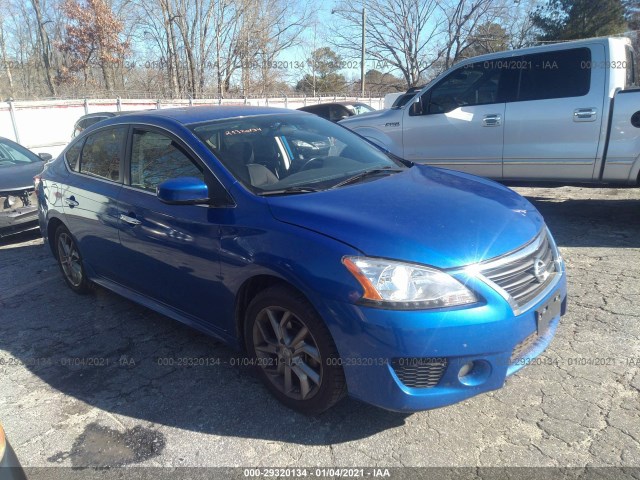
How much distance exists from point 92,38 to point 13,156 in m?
27.9

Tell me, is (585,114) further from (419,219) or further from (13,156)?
(13,156)

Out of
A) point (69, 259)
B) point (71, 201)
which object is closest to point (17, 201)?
point (69, 259)

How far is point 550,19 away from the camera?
32.7 meters

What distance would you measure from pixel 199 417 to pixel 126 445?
40cm

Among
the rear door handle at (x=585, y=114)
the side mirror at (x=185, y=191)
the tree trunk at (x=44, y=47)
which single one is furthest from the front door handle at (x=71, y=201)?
the tree trunk at (x=44, y=47)

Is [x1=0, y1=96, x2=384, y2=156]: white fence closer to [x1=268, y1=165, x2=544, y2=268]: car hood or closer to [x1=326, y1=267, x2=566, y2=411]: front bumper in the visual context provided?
[x1=268, y1=165, x2=544, y2=268]: car hood

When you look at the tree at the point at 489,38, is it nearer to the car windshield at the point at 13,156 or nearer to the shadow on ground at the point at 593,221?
the shadow on ground at the point at 593,221

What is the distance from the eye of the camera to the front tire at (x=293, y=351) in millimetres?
2543

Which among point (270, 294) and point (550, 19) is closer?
point (270, 294)

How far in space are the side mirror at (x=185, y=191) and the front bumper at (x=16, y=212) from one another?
14.6ft

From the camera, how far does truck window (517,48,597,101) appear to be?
18.9 ft

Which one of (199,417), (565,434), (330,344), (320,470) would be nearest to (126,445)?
(199,417)

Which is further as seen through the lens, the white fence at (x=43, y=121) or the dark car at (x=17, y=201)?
the white fence at (x=43, y=121)

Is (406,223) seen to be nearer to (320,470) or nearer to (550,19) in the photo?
(320,470)
